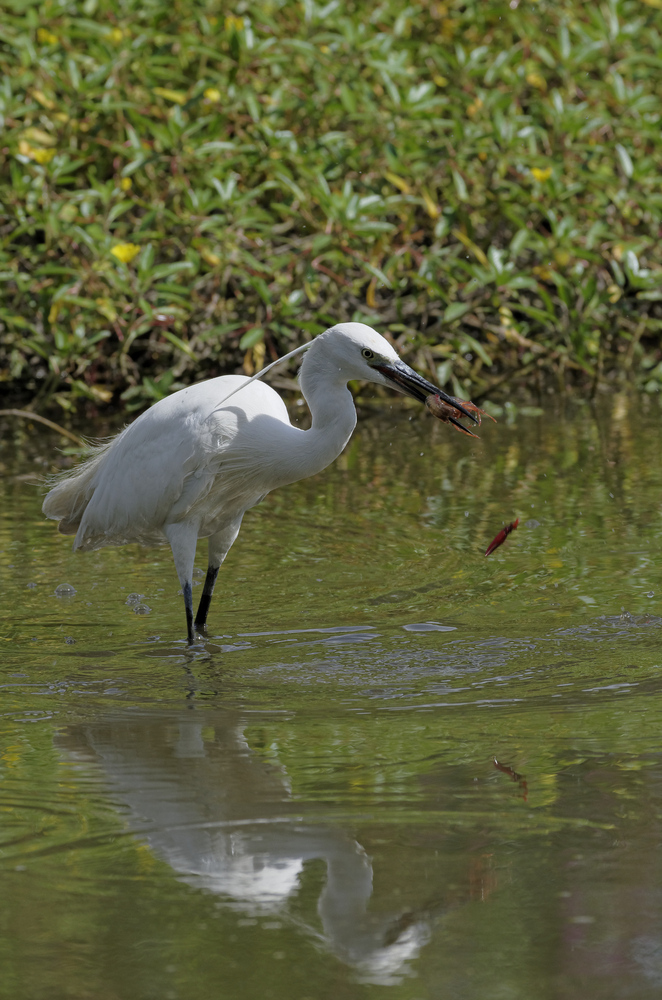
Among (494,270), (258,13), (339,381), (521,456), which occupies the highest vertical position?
(258,13)

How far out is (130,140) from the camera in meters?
8.81

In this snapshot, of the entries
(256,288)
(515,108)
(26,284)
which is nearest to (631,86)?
(515,108)

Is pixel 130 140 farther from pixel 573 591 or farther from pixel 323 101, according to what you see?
pixel 573 591

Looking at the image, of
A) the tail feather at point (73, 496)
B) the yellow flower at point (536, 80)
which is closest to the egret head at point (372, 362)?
the tail feather at point (73, 496)

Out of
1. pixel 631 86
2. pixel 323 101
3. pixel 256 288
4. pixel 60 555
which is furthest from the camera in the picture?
pixel 631 86

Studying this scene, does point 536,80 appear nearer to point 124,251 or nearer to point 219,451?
point 124,251

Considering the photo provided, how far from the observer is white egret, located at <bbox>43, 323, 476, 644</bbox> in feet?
14.8

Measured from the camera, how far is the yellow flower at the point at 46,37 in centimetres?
913

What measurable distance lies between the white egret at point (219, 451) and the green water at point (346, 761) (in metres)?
0.35

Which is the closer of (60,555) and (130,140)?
(60,555)

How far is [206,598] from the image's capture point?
5.29 meters

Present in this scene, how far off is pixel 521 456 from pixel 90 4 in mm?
4540

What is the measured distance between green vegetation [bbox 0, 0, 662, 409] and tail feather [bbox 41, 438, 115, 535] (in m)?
2.56

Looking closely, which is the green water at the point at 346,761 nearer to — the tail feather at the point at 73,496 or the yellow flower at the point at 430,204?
the tail feather at the point at 73,496
